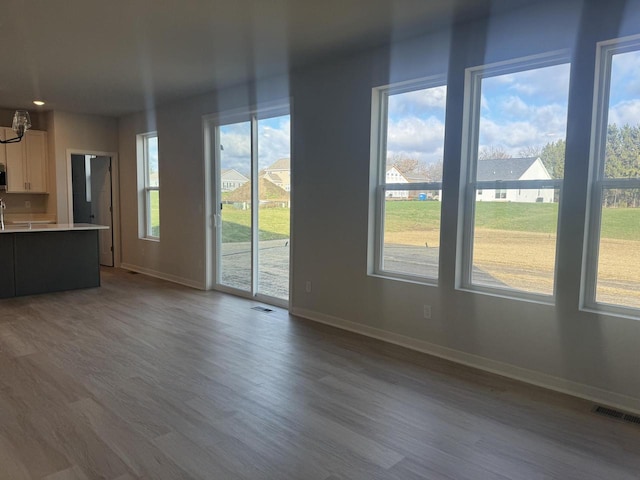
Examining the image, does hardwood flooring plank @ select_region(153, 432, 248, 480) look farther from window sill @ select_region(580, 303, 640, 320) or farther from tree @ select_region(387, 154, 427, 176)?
tree @ select_region(387, 154, 427, 176)

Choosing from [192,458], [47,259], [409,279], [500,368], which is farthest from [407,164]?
[47,259]

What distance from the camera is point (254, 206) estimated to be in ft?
18.3

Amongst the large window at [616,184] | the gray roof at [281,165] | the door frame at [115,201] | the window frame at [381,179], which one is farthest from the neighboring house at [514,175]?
the door frame at [115,201]

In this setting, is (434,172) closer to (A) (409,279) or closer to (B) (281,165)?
(A) (409,279)

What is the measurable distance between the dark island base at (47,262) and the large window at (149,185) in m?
1.18

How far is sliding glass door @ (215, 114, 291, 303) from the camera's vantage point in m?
5.27

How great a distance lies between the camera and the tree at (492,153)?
3.42 meters

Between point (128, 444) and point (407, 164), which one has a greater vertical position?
point (407, 164)

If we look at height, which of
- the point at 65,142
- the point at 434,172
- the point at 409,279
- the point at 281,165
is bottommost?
the point at 409,279

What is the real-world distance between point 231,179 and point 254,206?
599 millimetres

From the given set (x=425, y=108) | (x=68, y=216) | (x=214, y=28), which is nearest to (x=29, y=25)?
(x=214, y=28)

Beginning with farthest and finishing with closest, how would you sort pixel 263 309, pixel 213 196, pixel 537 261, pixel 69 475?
pixel 213 196 < pixel 263 309 < pixel 537 261 < pixel 69 475

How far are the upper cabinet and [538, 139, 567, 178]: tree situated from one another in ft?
24.4

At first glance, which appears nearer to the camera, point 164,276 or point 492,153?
point 492,153
